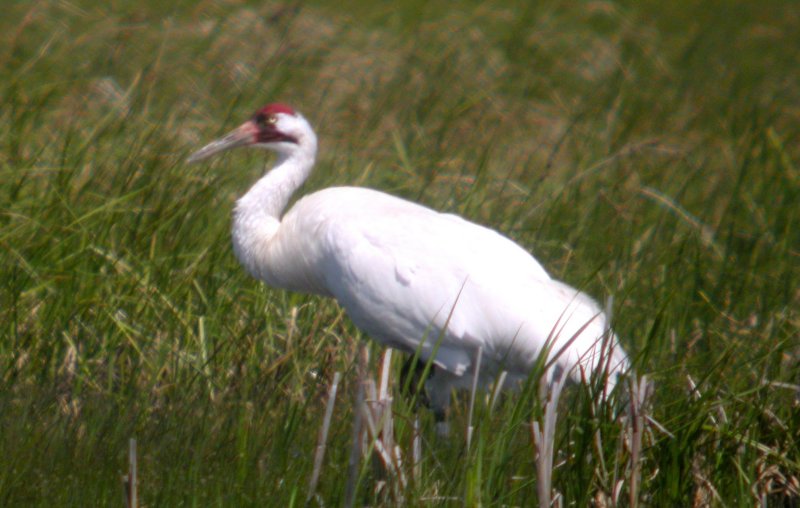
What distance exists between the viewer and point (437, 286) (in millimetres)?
3955

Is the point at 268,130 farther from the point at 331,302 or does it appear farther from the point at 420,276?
the point at 420,276

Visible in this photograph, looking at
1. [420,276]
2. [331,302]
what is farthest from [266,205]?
[420,276]

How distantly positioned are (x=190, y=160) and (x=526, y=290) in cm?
146

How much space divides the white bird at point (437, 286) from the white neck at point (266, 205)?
13cm

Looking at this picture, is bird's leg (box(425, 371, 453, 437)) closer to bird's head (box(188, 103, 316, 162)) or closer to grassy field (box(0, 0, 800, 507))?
grassy field (box(0, 0, 800, 507))

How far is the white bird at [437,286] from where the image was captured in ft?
12.7

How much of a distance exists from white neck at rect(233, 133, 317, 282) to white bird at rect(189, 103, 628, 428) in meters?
0.13

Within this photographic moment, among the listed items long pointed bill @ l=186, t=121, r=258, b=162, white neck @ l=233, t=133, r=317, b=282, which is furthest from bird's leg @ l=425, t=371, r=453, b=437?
long pointed bill @ l=186, t=121, r=258, b=162

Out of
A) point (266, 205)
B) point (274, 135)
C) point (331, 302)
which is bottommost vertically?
point (331, 302)

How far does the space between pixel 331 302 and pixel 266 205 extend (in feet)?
1.38

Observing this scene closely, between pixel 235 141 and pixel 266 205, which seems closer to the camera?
pixel 266 205

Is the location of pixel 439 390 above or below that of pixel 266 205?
below

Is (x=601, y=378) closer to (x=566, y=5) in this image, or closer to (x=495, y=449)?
(x=495, y=449)

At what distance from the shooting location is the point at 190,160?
→ 4.74m
